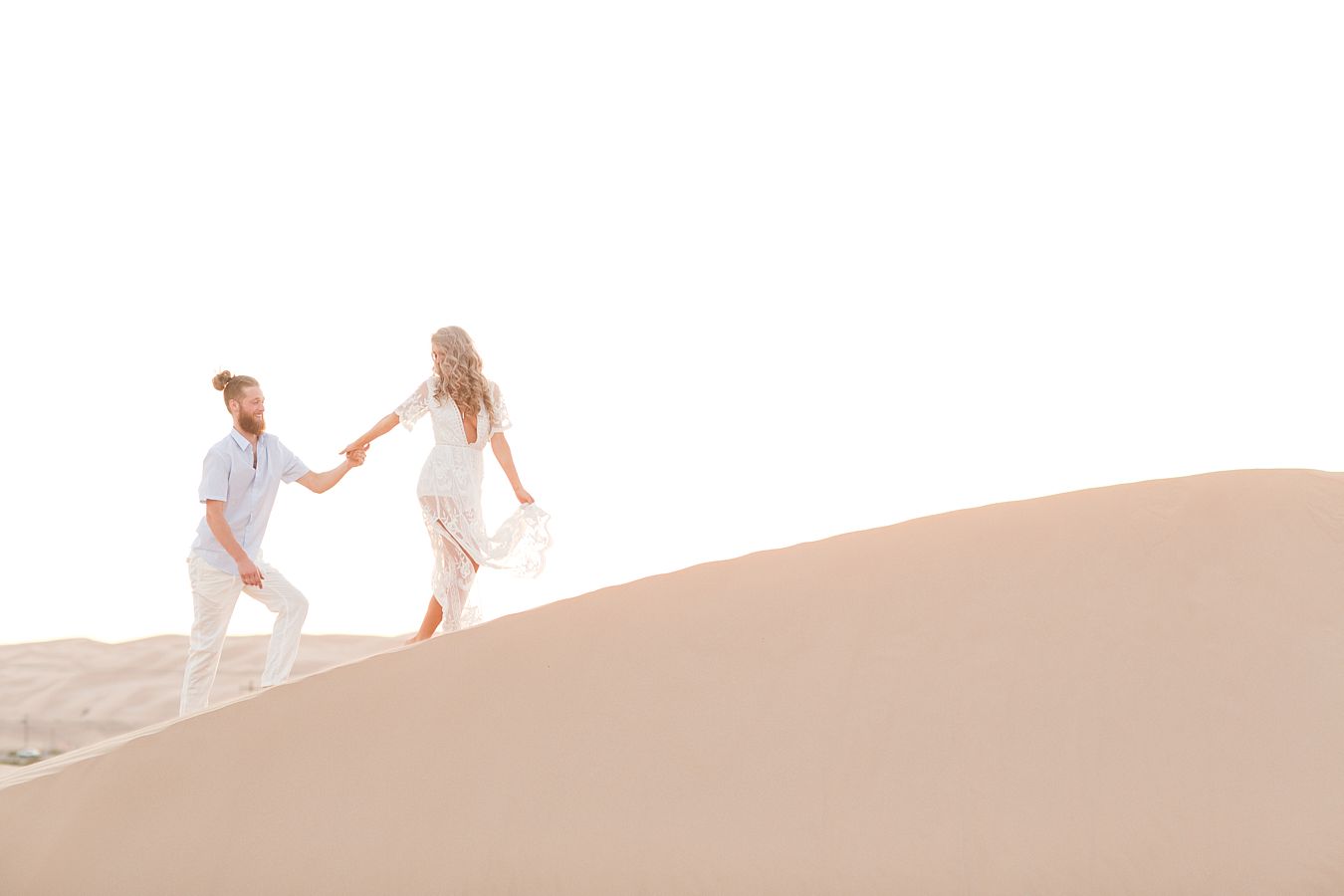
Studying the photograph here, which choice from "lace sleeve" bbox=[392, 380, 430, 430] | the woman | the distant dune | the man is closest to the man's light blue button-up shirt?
the man

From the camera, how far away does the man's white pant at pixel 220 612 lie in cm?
643

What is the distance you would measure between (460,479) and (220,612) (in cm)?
140

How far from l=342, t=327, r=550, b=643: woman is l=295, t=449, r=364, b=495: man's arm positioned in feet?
0.22

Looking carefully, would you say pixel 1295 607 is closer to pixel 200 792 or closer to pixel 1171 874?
pixel 1171 874

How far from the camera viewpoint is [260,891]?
3604mm

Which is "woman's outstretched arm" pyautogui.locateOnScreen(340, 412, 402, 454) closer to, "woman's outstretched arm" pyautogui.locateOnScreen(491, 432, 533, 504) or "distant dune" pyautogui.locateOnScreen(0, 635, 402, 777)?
"woman's outstretched arm" pyautogui.locateOnScreen(491, 432, 533, 504)

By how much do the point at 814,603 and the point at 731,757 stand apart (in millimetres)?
572

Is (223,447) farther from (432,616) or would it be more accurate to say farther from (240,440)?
(432,616)

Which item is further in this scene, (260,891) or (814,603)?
(814,603)

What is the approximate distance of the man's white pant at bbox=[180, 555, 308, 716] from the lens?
21.1ft

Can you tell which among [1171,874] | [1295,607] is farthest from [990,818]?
[1295,607]

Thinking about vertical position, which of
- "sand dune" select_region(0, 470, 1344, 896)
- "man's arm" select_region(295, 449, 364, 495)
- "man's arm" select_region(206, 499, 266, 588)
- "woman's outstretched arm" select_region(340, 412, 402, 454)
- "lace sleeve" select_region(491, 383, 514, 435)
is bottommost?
"sand dune" select_region(0, 470, 1344, 896)

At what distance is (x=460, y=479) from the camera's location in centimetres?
710

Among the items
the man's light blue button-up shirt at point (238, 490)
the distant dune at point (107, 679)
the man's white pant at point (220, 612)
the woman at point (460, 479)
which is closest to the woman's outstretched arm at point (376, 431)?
the woman at point (460, 479)
